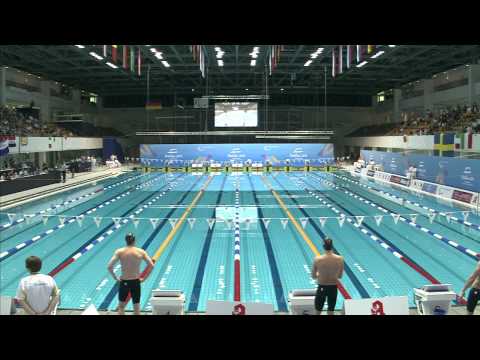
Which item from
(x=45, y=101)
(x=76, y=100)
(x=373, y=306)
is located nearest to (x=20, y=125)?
(x=45, y=101)

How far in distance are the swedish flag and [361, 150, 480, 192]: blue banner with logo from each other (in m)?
0.59

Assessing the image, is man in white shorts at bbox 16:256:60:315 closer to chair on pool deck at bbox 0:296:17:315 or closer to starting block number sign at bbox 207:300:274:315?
chair on pool deck at bbox 0:296:17:315

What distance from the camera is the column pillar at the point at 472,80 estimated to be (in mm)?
23750

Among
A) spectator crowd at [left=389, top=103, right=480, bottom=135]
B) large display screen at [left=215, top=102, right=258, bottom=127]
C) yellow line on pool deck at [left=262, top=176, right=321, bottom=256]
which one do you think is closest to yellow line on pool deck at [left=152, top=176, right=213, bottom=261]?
yellow line on pool deck at [left=262, top=176, right=321, bottom=256]

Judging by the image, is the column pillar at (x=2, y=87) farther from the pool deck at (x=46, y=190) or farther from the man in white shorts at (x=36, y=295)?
the man in white shorts at (x=36, y=295)

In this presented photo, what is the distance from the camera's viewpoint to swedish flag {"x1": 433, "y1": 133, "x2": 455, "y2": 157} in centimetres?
1933

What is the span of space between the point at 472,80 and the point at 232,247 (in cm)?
2047

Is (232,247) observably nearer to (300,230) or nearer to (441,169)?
(300,230)

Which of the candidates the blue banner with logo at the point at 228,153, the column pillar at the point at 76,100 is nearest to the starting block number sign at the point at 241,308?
the blue banner with logo at the point at 228,153

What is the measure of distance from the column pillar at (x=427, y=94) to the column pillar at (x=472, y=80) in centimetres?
551
